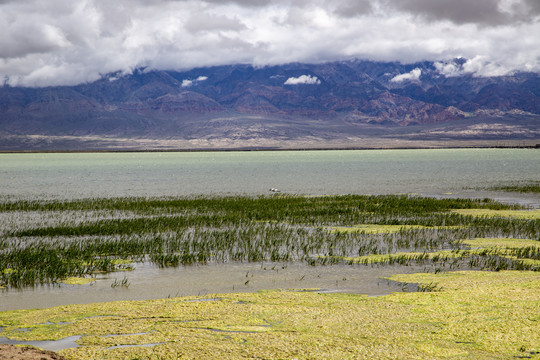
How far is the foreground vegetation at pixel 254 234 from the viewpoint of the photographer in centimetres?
1923

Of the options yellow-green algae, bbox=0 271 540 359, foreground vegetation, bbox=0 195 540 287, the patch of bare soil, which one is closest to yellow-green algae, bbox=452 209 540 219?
foreground vegetation, bbox=0 195 540 287

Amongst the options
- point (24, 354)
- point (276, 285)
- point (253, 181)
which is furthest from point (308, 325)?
point (253, 181)

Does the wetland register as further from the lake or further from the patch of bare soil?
the lake

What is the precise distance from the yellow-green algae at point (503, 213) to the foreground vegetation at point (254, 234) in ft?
0.17

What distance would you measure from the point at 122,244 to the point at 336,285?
9806 mm

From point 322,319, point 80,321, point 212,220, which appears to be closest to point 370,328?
point 322,319

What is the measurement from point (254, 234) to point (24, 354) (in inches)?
650

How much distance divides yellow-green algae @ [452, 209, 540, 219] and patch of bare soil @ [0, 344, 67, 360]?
25904 millimetres

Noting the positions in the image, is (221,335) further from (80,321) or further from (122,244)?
(122,244)

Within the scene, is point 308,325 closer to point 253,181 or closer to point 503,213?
point 503,213

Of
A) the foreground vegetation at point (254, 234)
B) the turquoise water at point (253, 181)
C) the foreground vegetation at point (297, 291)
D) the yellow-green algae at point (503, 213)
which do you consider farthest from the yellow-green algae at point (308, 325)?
the turquoise water at point (253, 181)

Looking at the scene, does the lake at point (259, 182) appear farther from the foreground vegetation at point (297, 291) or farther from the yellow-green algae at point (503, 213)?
the foreground vegetation at point (297, 291)

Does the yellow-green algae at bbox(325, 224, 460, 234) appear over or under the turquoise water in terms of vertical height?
over

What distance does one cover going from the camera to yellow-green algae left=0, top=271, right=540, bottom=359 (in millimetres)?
10078
